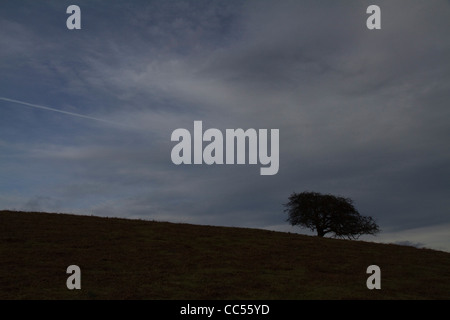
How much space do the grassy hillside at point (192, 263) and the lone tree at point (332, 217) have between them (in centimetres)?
2016

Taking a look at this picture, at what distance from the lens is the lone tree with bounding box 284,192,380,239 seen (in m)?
55.3

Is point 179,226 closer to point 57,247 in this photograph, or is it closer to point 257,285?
point 57,247

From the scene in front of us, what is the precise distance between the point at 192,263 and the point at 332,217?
3516 cm

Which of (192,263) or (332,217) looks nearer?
(192,263)

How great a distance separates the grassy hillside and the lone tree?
66.1 feet

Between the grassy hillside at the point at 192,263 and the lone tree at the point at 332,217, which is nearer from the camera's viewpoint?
the grassy hillside at the point at 192,263

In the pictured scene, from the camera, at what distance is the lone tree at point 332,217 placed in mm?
55344

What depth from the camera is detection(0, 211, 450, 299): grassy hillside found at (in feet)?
62.2

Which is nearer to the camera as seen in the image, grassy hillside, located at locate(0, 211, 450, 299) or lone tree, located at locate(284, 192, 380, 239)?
grassy hillside, located at locate(0, 211, 450, 299)

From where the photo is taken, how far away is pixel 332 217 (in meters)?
55.7
